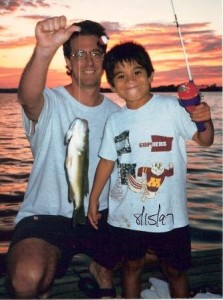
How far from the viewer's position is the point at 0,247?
6.69 meters

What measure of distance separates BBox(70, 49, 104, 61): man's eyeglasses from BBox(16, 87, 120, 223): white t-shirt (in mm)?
389

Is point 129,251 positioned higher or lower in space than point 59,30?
lower

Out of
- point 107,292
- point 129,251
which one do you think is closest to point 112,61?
point 129,251

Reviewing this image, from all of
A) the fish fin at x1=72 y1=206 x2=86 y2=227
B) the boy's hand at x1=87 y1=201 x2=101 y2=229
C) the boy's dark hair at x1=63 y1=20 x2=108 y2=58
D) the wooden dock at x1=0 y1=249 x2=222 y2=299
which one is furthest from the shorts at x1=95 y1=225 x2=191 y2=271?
the boy's dark hair at x1=63 y1=20 x2=108 y2=58

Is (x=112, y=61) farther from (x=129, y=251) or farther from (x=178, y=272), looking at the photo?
(x=178, y=272)

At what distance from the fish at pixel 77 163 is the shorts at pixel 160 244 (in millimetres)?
347

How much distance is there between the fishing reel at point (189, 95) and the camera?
295cm

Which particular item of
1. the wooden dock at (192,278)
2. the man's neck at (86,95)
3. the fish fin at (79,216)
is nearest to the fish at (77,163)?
the fish fin at (79,216)

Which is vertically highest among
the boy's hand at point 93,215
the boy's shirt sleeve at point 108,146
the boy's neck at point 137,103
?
the boy's neck at point 137,103

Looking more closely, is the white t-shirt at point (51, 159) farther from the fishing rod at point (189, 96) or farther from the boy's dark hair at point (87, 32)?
the fishing rod at point (189, 96)

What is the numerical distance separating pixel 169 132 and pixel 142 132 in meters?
0.21

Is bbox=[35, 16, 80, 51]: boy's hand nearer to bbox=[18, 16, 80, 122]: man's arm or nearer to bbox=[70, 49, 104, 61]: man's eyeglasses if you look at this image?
bbox=[18, 16, 80, 122]: man's arm

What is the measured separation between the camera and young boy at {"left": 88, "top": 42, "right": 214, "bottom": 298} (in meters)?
3.21

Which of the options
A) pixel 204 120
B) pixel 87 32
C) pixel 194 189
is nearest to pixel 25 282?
pixel 204 120
